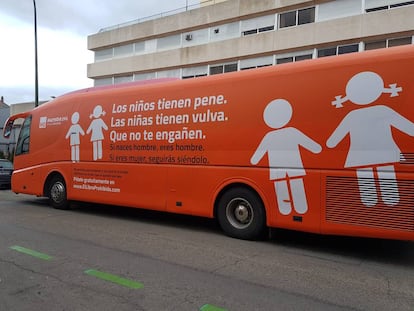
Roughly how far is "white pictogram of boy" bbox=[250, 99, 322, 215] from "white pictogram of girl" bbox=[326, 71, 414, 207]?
62cm

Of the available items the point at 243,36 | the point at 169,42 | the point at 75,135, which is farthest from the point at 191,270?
the point at 169,42

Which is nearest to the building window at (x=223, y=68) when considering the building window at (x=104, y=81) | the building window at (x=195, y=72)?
the building window at (x=195, y=72)

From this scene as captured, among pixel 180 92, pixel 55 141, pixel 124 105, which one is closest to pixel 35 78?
pixel 55 141

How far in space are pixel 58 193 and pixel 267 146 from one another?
6.56 metres

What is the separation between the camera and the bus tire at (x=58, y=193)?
10.8m

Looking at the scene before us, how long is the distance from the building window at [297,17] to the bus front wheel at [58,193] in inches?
876

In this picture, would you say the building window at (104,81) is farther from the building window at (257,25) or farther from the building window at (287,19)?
the building window at (287,19)

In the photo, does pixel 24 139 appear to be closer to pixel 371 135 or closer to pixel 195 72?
pixel 371 135

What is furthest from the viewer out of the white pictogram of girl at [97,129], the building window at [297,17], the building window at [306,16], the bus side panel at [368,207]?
the building window at [297,17]

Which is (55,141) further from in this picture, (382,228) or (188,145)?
(382,228)

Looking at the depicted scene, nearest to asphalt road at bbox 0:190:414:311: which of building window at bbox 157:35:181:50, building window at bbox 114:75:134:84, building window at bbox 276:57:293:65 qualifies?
building window at bbox 276:57:293:65

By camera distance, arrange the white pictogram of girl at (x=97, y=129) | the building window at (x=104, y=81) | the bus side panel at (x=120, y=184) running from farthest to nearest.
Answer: the building window at (x=104, y=81) < the white pictogram of girl at (x=97, y=129) < the bus side panel at (x=120, y=184)

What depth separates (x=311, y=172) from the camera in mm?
6641

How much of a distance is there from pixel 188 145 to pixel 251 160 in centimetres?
153
